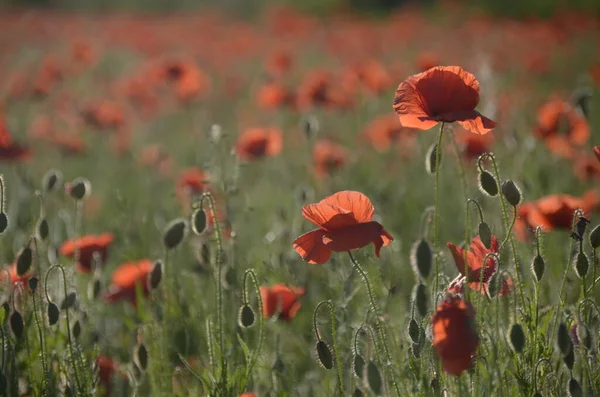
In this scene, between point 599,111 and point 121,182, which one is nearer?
point 121,182

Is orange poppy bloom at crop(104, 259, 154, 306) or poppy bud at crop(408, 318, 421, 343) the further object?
orange poppy bloom at crop(104, 259, 154, 306)

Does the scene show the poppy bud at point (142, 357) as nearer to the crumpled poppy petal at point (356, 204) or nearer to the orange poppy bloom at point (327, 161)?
the crumpled poppy petal at point (356, 204)

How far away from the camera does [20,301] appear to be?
6.45 feet

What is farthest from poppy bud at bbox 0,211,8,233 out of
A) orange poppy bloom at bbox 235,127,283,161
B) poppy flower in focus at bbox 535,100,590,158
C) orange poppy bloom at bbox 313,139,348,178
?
poppy flower in focus at bbox 535,100,590,158

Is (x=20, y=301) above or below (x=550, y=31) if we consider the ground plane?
above

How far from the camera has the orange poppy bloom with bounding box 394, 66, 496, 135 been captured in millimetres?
A: 1712

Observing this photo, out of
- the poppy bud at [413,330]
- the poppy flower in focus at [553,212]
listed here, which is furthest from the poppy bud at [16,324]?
the poppy flower in focus at [553,212]

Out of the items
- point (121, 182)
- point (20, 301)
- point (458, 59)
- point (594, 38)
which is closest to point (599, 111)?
point (458, 59)

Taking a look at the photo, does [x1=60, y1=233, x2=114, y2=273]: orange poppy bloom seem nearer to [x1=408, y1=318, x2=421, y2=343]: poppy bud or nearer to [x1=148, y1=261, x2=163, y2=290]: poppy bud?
[x1=148, y1=261, x2=163, y2=290]: poppy bud

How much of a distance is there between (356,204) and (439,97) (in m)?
0.29

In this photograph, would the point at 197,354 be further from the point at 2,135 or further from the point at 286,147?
the point at 286,147

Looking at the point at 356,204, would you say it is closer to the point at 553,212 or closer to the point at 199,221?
the point at 199,221

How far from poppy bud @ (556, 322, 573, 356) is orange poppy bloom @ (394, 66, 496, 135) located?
1.53ft

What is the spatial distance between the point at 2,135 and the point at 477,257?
189 centimetres
